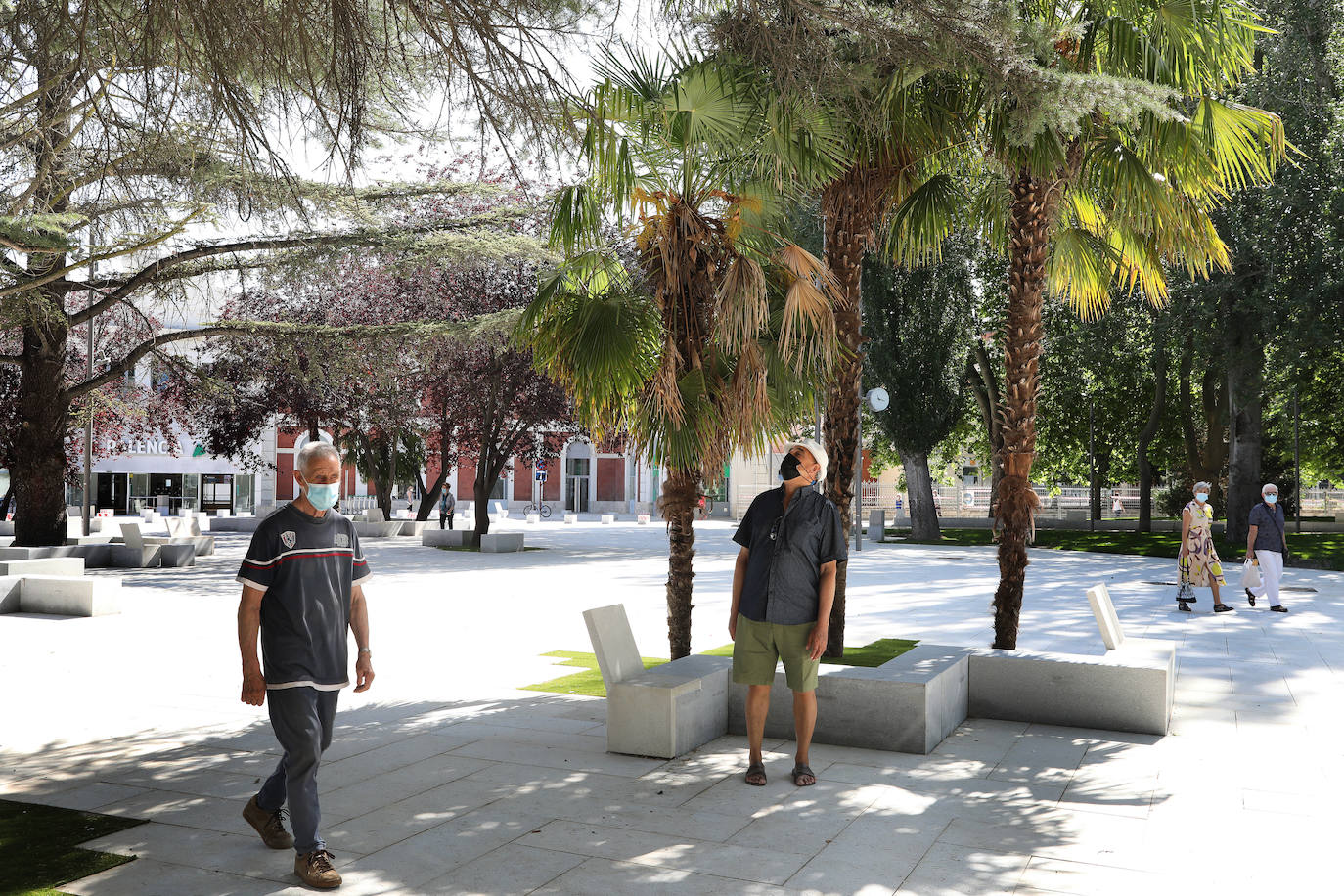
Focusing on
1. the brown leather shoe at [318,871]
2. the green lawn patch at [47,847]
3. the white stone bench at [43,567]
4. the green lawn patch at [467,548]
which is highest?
the white stone bench at [43,567]

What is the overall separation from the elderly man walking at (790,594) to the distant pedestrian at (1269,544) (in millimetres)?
10946

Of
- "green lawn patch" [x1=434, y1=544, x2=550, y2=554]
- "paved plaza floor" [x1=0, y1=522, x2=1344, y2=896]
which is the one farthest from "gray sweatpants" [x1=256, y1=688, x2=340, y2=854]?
"green lawn patch" [x1=434, y1=544, x2=550, y2=554]

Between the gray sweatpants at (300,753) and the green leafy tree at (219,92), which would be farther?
the green leafy tree at (219,92)

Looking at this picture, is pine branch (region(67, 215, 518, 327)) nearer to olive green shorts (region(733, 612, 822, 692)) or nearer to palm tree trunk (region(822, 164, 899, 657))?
palm tree trunk (region(822, 164, 899, 657))

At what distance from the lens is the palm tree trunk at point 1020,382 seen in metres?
8.41

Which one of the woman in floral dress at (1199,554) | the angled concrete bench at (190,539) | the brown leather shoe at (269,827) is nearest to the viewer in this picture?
the brown leather shoe at (269,827)

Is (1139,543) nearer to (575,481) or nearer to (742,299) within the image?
(742,299)

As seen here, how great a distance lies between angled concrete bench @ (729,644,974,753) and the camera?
21.8 feet

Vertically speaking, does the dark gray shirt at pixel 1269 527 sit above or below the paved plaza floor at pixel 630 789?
above

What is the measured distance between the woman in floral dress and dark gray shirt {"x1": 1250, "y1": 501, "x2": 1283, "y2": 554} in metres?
0.63

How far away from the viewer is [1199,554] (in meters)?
14.6

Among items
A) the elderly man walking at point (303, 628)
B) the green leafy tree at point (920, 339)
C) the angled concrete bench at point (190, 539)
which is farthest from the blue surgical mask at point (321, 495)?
the green leafy tree at point (920, 339)

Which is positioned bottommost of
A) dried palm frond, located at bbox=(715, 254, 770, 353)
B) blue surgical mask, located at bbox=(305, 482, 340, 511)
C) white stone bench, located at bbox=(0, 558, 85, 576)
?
white stone bench, located at bbox=(0, 558, 85, 576)

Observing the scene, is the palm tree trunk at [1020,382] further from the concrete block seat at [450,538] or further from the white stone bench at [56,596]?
the concrete block seat at [450,538]
